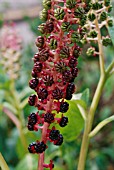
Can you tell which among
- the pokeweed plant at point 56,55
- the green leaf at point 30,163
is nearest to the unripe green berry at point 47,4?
the pokeweed plant at point 56,55

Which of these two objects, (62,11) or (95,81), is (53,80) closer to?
(62,11)

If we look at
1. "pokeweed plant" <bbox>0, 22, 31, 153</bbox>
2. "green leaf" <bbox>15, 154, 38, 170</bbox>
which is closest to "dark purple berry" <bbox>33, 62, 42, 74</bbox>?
"green leaf" <bbox>15, 154, 38, 170</bbox>

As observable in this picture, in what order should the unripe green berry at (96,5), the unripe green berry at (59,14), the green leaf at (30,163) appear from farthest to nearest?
the green leaf at (30,163) < the unripe green berry at (96,5) < the unripe green berry at (59,14)

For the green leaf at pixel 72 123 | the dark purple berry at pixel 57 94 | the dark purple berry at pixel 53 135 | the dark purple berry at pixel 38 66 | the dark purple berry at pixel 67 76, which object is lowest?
the green leaf at pixel 72 123

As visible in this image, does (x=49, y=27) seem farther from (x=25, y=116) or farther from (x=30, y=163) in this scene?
(x=25, y=116)

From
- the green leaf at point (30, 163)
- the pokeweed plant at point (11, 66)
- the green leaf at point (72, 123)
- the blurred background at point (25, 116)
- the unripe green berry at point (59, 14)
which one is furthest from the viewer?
the pokeweed plant at point (11, 66)


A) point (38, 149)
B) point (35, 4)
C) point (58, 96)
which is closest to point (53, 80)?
point (58, 96)

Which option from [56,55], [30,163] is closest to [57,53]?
[56,55]

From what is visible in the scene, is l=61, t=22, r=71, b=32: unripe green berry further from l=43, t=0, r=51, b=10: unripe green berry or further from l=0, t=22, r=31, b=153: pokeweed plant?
l=0, t=22, r=31, b=153: pokeweed plant

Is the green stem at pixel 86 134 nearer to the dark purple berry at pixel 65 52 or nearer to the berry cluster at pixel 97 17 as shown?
the berry cluster at pixel 97 17
